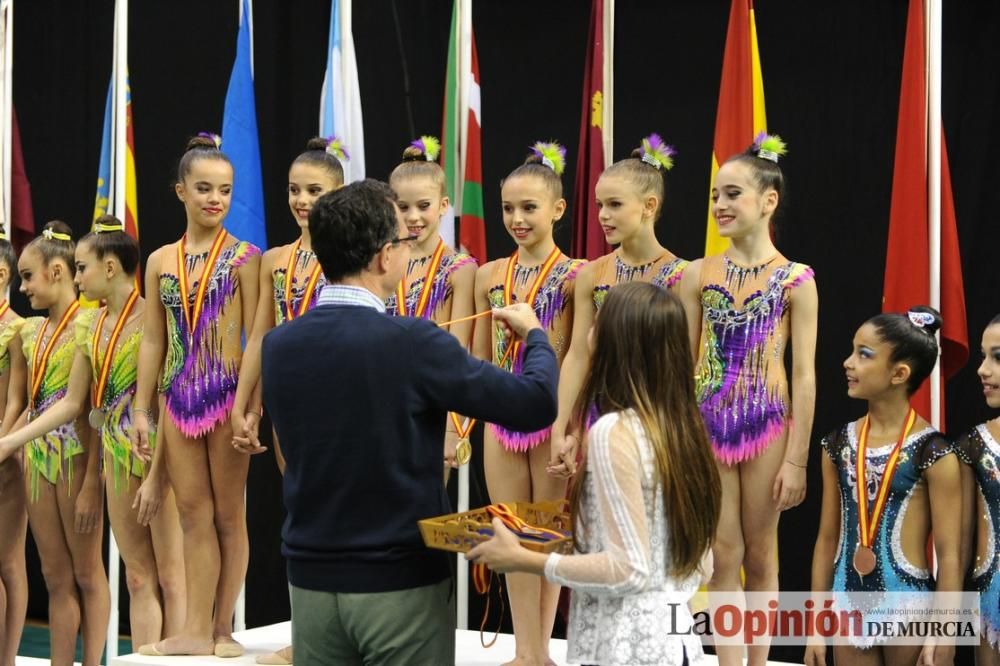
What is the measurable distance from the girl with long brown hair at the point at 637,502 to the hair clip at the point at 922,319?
1553 mm

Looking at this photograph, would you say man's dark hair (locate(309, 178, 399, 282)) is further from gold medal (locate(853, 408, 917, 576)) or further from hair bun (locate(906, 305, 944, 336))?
hair bun (locate(906, 305, 944, 336))

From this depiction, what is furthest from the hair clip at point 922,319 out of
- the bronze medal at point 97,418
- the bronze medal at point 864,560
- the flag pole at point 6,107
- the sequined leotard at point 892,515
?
the flag pole at point 6,107

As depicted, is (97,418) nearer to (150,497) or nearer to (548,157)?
(150,497)

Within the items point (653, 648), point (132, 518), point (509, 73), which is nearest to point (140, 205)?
point (509, 73)

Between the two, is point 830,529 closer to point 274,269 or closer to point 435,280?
point 435,280

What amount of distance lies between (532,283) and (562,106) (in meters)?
2.18

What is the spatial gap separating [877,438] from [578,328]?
3.10ft

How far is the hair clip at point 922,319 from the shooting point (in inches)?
152

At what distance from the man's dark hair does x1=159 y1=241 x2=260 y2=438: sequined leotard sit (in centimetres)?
172

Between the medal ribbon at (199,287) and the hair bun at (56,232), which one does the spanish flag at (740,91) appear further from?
the hair bun at (56,232)

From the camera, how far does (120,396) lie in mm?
4664

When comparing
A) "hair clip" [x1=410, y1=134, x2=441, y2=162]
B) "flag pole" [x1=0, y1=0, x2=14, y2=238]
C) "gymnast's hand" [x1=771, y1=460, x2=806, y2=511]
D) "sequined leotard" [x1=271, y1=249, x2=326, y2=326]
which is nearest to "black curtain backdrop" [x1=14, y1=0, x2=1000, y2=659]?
"flag pole" [x1=0, y1=0, x2=14, y2=238]

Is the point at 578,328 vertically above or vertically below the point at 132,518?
above

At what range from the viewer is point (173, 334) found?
4.39 metres
